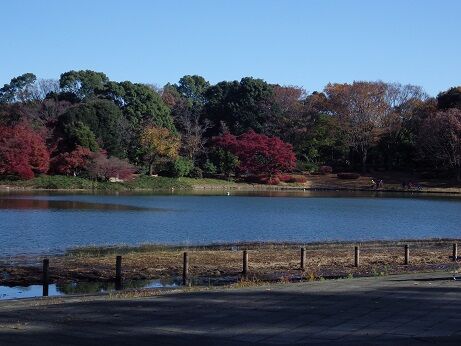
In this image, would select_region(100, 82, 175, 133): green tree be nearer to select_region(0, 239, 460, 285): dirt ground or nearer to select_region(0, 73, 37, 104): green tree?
select_region(0, 73, 37, 104): green tree

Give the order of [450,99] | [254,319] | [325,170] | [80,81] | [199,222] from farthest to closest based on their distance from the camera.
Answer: [80,81], [325,170], [450,99], [199,222], [254,319]

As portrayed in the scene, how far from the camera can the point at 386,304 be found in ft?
35.0

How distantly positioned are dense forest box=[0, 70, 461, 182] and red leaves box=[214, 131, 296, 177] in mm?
137

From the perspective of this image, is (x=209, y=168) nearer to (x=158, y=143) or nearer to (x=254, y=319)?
(x=158, y=143)

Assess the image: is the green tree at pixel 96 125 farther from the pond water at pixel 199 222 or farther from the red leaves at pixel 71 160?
the pond water at pixel 199 222

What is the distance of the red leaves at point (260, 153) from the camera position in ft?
269

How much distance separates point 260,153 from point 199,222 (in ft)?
150

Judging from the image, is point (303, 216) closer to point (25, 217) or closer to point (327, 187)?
point (25, 217)

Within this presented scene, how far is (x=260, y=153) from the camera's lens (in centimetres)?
8231

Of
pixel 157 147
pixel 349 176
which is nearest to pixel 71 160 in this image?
pixel 157 147

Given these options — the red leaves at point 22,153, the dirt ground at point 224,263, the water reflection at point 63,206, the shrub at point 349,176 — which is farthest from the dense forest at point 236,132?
the dirt ground at point 224,263

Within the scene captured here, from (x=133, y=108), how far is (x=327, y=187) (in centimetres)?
2756

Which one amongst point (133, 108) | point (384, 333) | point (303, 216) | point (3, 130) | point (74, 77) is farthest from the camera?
point (74, 77)

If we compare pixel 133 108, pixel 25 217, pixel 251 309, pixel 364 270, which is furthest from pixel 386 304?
pixel 133 108
